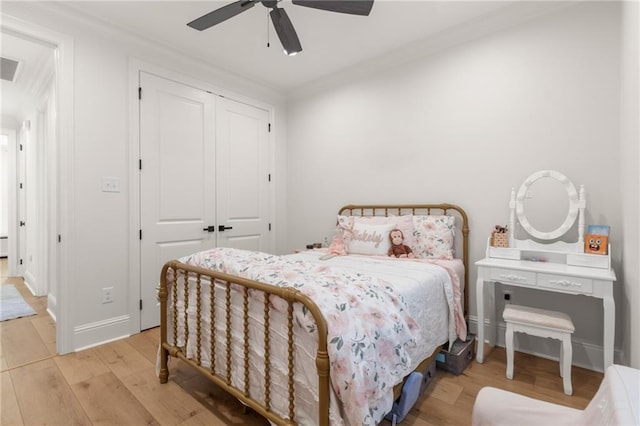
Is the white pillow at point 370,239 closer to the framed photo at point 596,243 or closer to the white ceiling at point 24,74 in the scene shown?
the framed photo at point 596,243

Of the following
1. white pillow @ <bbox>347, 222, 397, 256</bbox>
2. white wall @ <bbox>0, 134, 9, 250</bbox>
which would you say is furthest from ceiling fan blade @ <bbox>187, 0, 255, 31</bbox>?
white wall @ <bbox>0, 134, 9, 250</bbox>

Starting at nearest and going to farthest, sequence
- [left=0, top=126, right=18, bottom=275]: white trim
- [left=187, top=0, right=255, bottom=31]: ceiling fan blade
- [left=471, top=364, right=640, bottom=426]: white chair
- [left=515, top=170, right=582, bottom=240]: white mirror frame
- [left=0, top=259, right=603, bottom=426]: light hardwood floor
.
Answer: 1. [left=471, top=364, right=640, bottom=426]: white chair
2. [left=0, top=259, right=603, bottom=426]: light hardwood floor
3. [left=187, top=0, right=255, bottom=31]: ceiling fan blade
4. [left=515, top=170, right=582, bottom=240]: white mirror frame
5. [left=0, top=126, right=18, bottom=275]: white trim

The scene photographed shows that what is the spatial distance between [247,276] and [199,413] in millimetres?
861

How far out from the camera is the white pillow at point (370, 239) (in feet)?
9.10

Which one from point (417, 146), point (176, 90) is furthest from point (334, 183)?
point (176, 90)

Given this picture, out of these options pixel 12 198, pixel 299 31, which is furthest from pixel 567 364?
pixel 12 198

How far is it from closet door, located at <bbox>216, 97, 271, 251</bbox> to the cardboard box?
2459 millimetres

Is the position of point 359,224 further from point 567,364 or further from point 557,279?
point 567,364

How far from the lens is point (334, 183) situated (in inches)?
147

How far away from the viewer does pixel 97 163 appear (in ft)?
8.47

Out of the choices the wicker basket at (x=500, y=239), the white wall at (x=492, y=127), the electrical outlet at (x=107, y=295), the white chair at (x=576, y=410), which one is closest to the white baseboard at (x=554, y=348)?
the white wall at (x=492, y=127)

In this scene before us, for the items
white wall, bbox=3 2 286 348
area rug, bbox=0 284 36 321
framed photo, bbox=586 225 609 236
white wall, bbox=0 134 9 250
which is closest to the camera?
framed photo, bbox=586 225 609 236

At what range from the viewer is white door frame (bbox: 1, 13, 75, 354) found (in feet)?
7.85

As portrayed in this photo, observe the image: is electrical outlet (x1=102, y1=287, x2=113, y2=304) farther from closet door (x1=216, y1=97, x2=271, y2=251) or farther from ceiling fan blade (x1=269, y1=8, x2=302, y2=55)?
ceiling fan blade (x1=269, y1=8, x2=302, y2=55)
